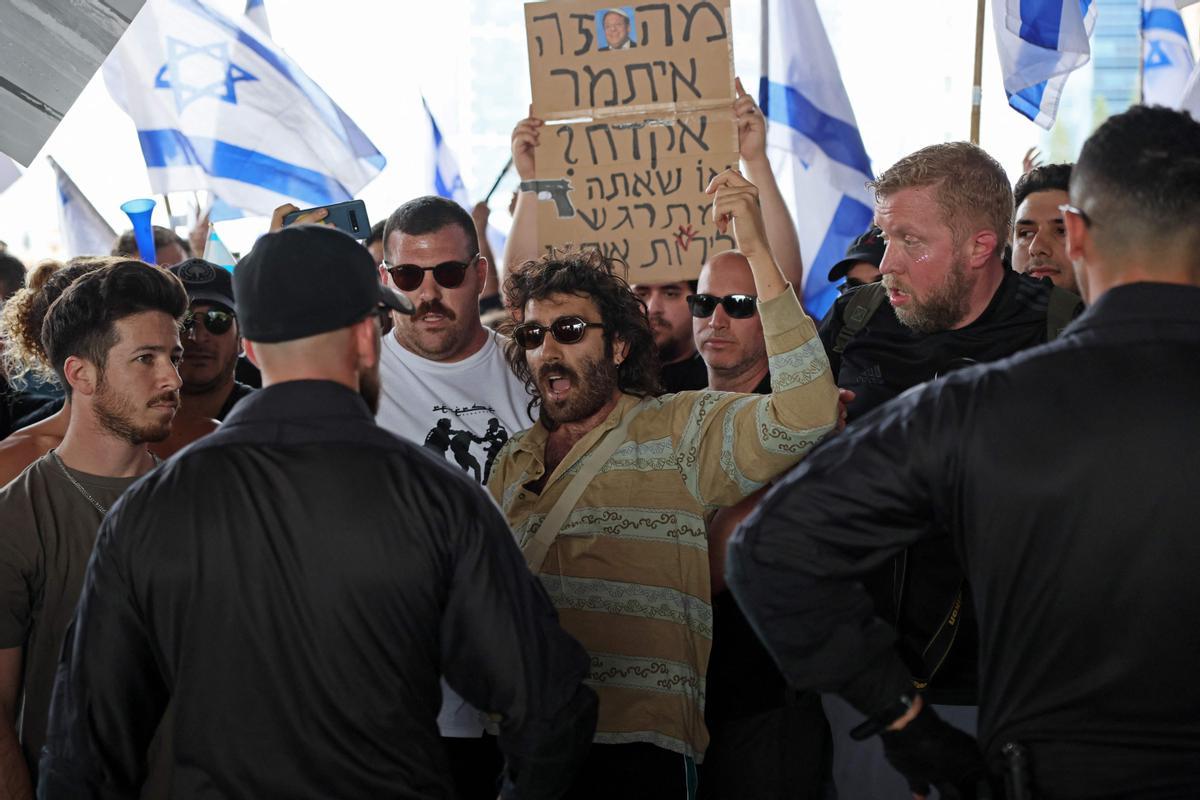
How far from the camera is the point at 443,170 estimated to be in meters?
8.23

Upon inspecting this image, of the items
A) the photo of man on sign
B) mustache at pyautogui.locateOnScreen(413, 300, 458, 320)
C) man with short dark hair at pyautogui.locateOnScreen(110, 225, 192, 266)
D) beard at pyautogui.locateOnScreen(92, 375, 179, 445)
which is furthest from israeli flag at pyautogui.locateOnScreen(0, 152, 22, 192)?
beard at pyautogui.locateOnScreen(92, 375, 179, 445)

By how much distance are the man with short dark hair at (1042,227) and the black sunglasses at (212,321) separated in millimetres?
3360

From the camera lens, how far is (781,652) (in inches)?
97.8

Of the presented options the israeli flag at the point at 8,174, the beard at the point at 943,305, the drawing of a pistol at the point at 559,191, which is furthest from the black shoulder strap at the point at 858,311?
the israeli flag at the point at 8,174

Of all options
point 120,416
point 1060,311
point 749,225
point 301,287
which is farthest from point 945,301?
point 120,416

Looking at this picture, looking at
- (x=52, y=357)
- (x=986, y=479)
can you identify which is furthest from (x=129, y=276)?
(x=986, y=479)

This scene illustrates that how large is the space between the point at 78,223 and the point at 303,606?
24.8ft

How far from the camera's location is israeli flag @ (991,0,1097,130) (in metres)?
6.04

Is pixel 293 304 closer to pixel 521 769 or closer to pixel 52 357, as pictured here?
pixel 521 769

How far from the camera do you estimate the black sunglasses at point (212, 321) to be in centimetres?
468

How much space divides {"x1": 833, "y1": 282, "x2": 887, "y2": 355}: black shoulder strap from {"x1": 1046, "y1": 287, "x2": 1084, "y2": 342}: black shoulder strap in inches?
22.7

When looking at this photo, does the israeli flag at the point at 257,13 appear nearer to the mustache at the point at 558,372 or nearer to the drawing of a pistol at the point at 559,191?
the drawing of a pistol at the point at 559,191

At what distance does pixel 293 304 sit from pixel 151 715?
940mm

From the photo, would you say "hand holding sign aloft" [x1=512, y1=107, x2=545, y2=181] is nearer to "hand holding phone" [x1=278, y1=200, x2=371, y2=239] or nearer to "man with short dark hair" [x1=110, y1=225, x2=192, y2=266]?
"hand holding phone" [x1=278, y1=200, x2=371, y2=239]
